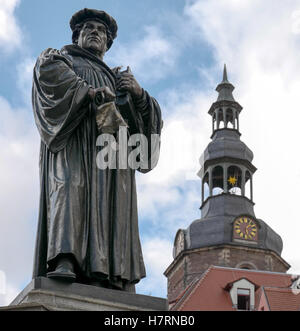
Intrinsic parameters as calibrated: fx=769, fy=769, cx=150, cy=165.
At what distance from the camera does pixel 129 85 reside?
226 inches

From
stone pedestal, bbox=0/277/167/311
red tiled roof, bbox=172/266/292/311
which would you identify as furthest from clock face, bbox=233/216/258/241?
stone pedestal, bbox=0/277/167/311

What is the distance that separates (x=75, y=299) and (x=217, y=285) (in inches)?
1714

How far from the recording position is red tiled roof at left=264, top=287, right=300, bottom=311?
3953cm

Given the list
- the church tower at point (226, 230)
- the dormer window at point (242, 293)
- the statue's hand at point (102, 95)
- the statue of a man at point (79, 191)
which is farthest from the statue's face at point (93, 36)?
the church tower at point (226, 230)

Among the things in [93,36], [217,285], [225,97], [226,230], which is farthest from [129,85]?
[225,97]

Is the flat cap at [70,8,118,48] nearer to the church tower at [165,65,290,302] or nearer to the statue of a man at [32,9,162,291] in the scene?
the statue of a man at [32,9,162,291]

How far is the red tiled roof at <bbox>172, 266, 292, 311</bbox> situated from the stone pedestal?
39807mm

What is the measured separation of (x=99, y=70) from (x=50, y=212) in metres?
1.31

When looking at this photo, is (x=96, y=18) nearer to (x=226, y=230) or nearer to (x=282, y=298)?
(x=282, y=298)

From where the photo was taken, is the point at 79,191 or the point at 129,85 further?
the point at 129,85

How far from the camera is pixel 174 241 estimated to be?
64.1 metres

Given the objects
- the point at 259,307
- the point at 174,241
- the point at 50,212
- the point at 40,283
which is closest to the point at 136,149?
the point at 50,212

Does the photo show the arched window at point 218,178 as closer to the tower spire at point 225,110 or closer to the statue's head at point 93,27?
the tower spire at point 225,110
